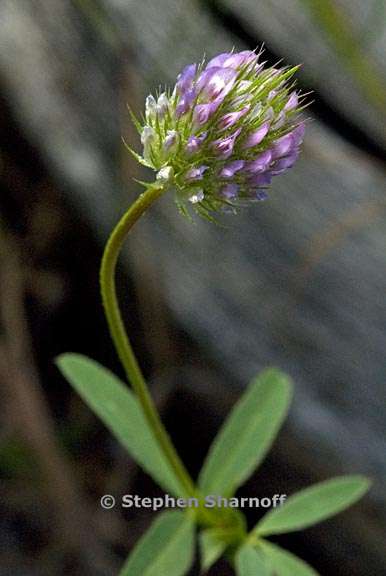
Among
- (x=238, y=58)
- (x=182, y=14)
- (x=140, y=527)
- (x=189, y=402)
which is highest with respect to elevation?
(x=238, y=58)

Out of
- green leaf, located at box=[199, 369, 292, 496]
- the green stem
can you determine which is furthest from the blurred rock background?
the green stem

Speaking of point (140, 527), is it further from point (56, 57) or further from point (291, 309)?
point (56, 57)

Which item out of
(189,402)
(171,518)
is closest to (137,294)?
(189,402)

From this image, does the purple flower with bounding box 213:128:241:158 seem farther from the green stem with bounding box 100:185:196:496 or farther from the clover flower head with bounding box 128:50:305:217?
the green stem with bounding box 100:185:196:496

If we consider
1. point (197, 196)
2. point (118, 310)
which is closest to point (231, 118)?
point (197, 196)

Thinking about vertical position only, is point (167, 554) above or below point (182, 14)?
below

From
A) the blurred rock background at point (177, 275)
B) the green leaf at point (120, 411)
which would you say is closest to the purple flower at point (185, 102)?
the blurred rock background at point (177, 275)

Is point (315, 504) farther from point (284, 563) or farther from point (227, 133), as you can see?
point (227, 133)

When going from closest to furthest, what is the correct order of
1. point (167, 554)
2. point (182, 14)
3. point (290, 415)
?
1. point (167, 554)
2. point (182, 14)
3. point (290, 415)
